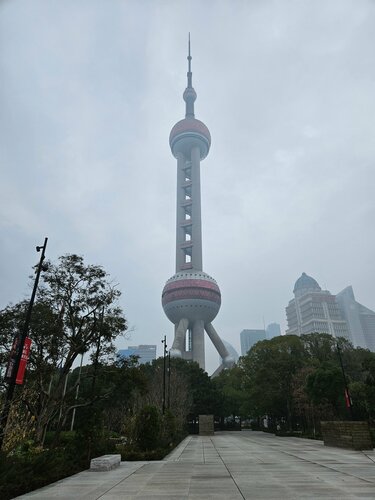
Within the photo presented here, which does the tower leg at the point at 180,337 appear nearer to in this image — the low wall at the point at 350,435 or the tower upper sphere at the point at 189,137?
the tower upper sphere at the point at 189,137

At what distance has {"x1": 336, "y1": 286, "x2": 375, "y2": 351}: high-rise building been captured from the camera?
560 ft

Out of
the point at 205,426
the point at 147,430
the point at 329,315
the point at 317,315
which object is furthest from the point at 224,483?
the point at 329,315

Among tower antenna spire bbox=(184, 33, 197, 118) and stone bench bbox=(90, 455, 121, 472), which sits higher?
tower antenna spire bbox=(184, 33, 197, 118)

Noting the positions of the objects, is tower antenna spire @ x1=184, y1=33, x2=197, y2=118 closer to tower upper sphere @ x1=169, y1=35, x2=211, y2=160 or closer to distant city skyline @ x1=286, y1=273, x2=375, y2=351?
tower upper sphere @ x1=169, y1=35, x2=211, y2=160

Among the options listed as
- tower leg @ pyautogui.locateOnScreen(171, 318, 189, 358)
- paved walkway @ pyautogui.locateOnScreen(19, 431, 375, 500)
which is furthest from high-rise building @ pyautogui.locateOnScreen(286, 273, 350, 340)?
paved walkway @ pyautogui.locateOnScreen(19, 431, 375, 500)

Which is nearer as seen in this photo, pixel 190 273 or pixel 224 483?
pixel 224 483

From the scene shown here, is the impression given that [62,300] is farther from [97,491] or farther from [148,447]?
[97,491]

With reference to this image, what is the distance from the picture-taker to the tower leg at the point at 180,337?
105 meters

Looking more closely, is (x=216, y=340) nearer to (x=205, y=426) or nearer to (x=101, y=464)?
(x=205, y=426)

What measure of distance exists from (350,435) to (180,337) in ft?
282

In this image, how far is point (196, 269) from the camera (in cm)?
11269

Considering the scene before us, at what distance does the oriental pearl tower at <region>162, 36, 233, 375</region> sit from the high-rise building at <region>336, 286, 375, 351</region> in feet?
282

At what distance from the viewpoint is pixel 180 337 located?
350 ft

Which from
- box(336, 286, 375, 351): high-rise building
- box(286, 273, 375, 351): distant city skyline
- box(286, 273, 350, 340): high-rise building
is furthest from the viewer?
box(336, 286, 375, 351): high-rise building
